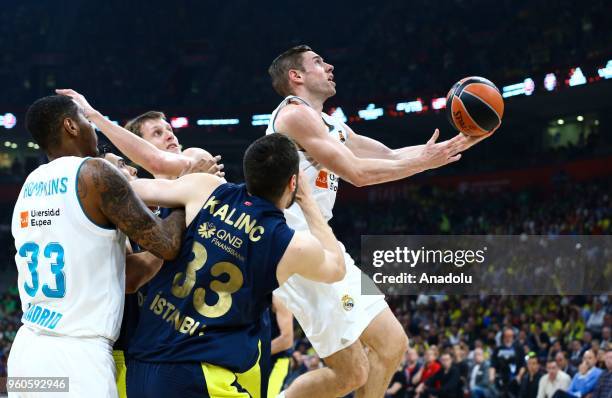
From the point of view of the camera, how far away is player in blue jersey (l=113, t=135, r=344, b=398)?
3.58 m

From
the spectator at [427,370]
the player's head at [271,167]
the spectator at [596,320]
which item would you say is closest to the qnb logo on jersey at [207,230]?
the player's head at [271,167]

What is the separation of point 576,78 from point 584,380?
1040 cm

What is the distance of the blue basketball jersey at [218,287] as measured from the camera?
3604mm

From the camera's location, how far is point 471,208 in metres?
22.8

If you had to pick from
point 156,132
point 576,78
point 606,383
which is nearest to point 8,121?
point 576,78

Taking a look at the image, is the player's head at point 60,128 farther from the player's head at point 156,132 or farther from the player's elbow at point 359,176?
the player's elbow at point 359,176

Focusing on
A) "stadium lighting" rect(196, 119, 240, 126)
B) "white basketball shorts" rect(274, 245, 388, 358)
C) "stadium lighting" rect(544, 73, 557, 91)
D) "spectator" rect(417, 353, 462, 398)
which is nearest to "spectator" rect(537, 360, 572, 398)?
"spectator" rect(417, 353, 462, 398)

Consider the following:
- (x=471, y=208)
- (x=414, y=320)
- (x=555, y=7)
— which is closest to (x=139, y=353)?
(x=414, y=320)

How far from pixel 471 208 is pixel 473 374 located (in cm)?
1045

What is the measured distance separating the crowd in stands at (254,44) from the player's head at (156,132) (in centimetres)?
1717

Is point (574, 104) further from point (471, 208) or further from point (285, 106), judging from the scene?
point (285, 106)

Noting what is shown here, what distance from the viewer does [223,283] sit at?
142 inches

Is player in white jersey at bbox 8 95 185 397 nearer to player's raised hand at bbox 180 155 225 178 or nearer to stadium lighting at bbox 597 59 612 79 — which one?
player's raised hand at bbox 180 155 225 178

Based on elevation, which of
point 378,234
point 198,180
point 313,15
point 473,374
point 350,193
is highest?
point 313,15
